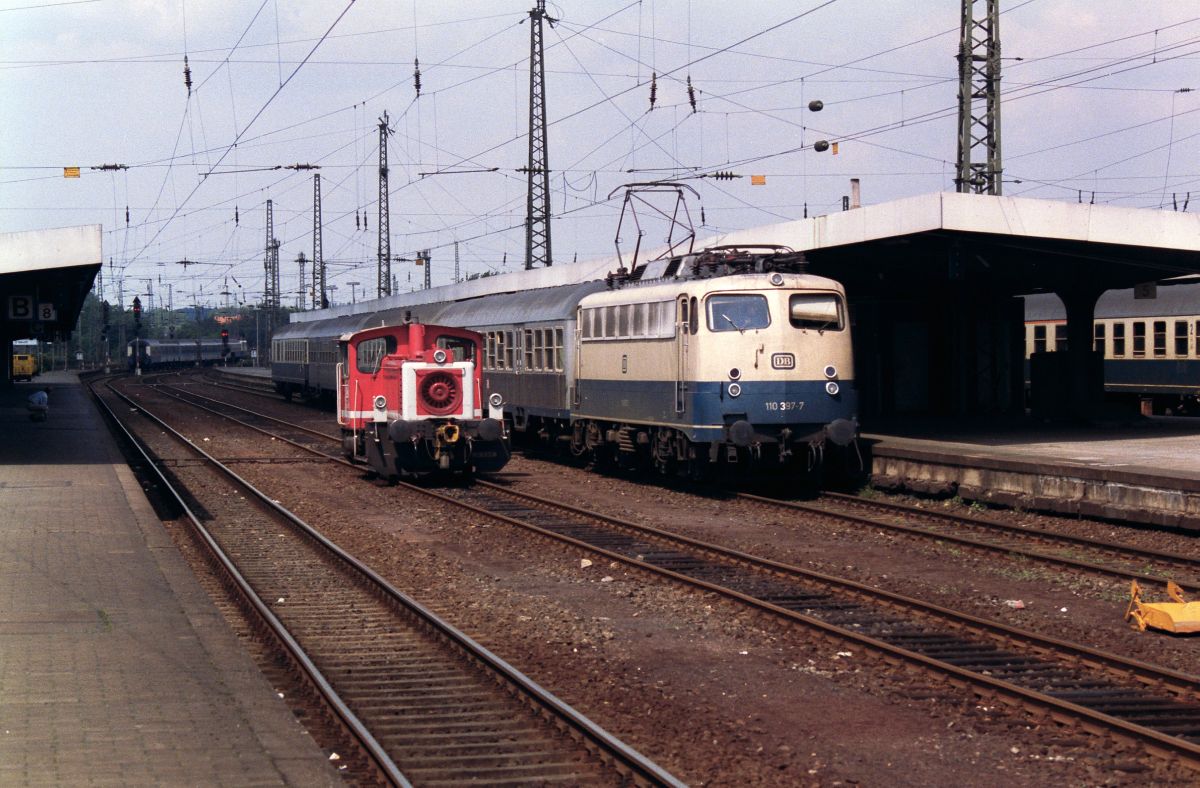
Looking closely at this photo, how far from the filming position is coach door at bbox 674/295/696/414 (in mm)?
A: 18875


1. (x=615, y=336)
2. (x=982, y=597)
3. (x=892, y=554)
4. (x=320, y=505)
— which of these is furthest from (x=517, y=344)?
(x=982, y=597)

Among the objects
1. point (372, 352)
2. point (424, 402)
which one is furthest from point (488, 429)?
point (372, 352)

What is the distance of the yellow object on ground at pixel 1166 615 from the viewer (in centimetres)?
988

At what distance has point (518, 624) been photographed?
10.7 meters

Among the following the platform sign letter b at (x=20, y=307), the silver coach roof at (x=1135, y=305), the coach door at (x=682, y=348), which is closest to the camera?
the coach door at (x=682, y=348)

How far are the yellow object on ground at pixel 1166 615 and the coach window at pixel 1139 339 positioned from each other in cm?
2507

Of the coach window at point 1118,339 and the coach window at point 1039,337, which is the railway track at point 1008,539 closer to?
the coach window at point 1118,339

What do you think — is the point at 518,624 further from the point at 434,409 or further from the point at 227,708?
the point at 434,409

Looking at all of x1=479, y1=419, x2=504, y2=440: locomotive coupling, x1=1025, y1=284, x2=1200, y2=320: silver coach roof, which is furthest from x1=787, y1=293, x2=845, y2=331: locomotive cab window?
x1=1025, y1=284, x2=1200, y2=320: silver coach roof

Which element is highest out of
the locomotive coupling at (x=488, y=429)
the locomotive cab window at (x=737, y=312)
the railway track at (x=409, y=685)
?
the locomotive cab window at (x=737, y=312)

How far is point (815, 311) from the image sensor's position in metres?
18.8

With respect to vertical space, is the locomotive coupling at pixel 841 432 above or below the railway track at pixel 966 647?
above

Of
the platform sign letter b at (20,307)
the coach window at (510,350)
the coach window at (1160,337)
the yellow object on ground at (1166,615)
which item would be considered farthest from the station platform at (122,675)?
the coach window at (1160,337)

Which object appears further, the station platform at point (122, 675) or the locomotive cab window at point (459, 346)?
the locomotive cab window at point (459, 346)
